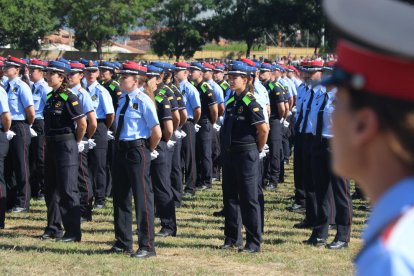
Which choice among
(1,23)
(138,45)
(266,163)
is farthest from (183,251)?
(138,45)

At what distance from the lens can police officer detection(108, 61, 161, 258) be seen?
326 inches

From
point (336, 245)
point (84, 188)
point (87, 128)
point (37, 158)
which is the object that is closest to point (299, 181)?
point (336, 245)

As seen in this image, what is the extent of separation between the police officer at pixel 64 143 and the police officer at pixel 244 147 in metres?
1.63

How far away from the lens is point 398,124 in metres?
1.36

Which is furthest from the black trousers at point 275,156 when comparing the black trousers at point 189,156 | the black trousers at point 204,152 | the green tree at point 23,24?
the green tree at point 23,24

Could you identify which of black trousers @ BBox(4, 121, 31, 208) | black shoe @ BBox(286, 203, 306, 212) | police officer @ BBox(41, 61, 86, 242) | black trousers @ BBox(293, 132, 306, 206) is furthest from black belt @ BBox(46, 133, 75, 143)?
black shoe @ BBox(286, 203, 306, 212)

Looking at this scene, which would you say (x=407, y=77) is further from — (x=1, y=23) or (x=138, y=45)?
(x=138, y=45)

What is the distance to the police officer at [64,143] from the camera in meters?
9.02

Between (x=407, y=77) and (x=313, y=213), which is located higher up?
(x=407, y=77)

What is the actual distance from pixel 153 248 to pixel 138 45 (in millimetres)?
108412

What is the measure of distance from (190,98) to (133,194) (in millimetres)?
4851

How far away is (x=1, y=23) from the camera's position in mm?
49781

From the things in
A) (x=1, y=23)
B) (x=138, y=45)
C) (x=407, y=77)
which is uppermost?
(x=407, y=77)

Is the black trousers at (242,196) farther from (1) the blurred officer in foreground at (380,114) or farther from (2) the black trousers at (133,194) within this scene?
(1) the blurred officer in foreground at (380,114)
